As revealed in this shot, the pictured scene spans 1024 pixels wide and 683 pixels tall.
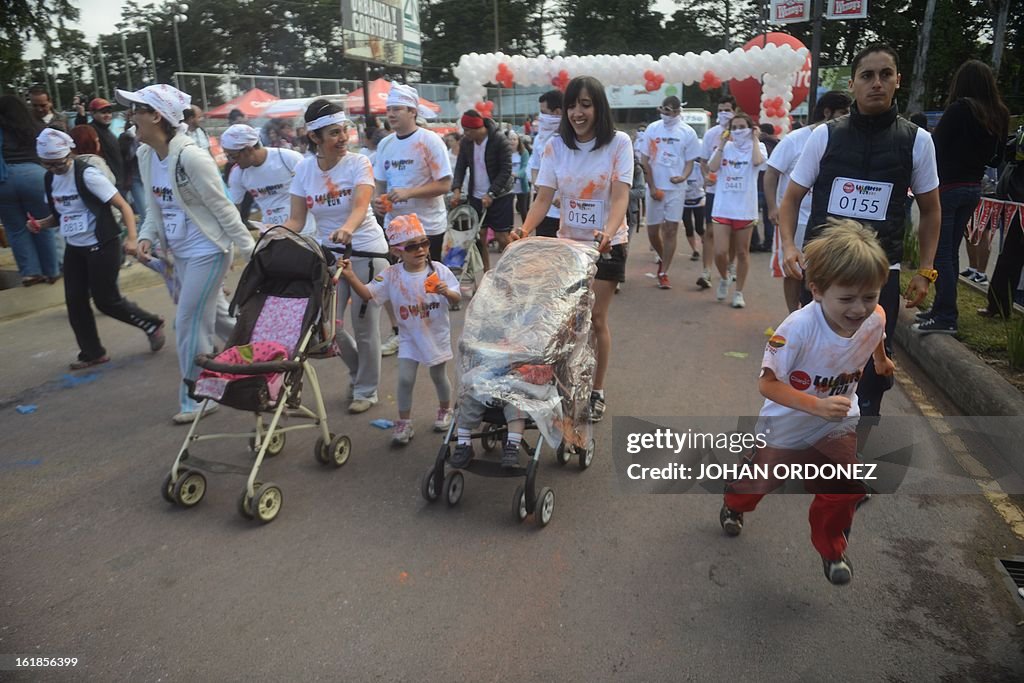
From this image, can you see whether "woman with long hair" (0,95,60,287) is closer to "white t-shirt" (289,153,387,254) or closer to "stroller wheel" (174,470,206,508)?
"white t-shirt" (289,153,387,254)

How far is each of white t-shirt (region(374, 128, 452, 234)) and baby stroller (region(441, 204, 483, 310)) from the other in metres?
1.47

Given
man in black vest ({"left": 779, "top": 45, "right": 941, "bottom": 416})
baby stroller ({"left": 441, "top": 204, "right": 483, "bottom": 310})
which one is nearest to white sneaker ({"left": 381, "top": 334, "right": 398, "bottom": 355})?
baby stroller ({"left": 441, "top": 204, "right": 483, "bottom": 310})

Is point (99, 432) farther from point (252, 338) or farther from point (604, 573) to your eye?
point (604, 573)

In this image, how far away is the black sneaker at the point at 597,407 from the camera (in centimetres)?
493

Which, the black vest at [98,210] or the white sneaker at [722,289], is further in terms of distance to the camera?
the white sneaker at [722,289]

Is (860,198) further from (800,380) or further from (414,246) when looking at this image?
(414,246)

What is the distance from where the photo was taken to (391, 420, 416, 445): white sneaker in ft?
15.1

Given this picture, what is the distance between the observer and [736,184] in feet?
24.8

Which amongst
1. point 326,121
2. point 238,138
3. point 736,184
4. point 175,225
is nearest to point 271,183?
point 238,138

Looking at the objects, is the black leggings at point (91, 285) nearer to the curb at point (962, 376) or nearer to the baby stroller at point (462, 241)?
the baby stroller at point (462, 241)

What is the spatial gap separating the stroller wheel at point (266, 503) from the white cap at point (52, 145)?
156 inches

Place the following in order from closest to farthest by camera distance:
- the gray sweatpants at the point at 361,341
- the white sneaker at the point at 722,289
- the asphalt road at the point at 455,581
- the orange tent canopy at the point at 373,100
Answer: the asphalt road at the point at 455,581 → the gray sweatpants at the point at 361,341 → the white sneaker at the point at 722,289 → the orange tent canopy at the point at 373,100

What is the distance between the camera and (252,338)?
14.1 feet

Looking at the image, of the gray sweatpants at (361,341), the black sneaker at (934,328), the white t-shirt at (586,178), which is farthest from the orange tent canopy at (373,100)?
the white t-shirt at (586,178)
